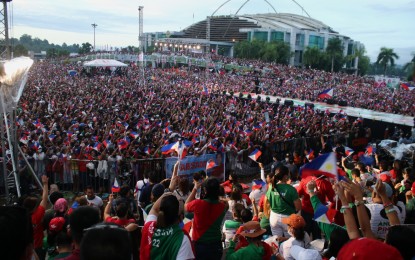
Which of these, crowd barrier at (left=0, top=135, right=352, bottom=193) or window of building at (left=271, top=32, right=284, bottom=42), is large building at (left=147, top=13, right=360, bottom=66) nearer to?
window of building at (left=271, top=32, right=284, bottom=42)

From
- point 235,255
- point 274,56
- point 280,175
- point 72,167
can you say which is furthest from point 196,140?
point 274,56

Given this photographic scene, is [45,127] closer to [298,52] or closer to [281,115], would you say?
[281,115]

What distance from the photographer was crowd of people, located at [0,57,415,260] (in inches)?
111

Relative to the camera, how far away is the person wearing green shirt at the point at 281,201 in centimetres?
519

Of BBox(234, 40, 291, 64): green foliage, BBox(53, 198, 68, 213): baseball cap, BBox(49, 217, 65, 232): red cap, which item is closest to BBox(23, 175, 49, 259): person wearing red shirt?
BBox(53, 198, 68, 213): baseball cap

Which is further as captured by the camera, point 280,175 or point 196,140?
point 196,140

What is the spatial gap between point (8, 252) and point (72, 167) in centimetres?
908

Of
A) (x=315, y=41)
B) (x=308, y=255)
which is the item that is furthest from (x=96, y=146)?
(x=315, y=41)

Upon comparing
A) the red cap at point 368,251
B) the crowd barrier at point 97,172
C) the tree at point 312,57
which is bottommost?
the crowd barrier at point 97,172

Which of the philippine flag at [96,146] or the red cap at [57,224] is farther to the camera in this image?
the philippine flag at [96,146]

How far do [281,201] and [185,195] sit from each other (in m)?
1.39

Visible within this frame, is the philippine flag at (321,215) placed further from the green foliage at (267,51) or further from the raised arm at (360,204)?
the green foliage at (267,51)

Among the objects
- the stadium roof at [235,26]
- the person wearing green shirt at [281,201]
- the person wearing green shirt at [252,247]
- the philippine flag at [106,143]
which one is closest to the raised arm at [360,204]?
the person wearing green shirt at [252,247]

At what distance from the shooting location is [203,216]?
4.15m
